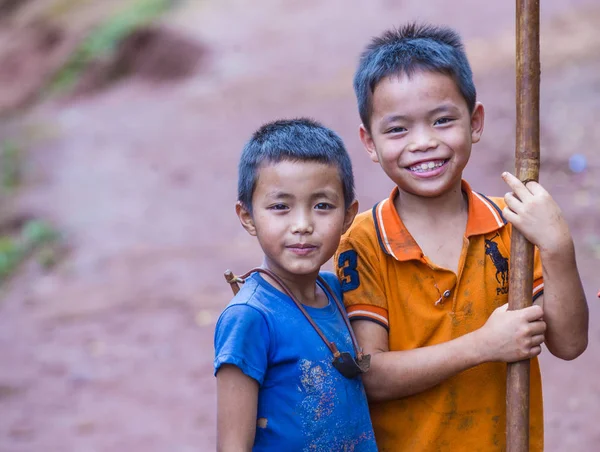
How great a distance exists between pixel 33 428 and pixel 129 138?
25.5ft

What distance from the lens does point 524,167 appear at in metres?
2.14

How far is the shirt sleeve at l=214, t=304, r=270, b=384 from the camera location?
1.99 meters

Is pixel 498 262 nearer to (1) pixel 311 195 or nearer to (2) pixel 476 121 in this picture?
(2) pixel 476 121

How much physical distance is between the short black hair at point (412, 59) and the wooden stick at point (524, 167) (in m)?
0.20

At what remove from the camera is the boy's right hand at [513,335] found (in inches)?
82.6

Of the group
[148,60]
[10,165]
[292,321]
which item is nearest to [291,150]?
[292,321]

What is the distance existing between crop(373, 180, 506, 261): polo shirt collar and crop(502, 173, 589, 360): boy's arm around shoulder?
0.17 m

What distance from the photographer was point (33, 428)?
5.88 meters

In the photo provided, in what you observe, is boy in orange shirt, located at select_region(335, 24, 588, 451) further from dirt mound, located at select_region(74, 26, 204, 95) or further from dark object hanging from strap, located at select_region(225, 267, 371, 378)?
dirt mound, located at select_region(74, 26, 204, 95)

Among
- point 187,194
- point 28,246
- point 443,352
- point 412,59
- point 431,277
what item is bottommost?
point 443,352

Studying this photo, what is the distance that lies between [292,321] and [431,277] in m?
0.43

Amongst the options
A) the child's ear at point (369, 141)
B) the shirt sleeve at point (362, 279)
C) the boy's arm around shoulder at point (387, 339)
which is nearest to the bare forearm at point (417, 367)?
the boy's arm around shoulder at point (387, 339)

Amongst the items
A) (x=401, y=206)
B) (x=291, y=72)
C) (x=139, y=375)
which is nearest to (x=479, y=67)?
(x=291, y=72)

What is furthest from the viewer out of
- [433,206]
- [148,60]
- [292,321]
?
[148,60]
